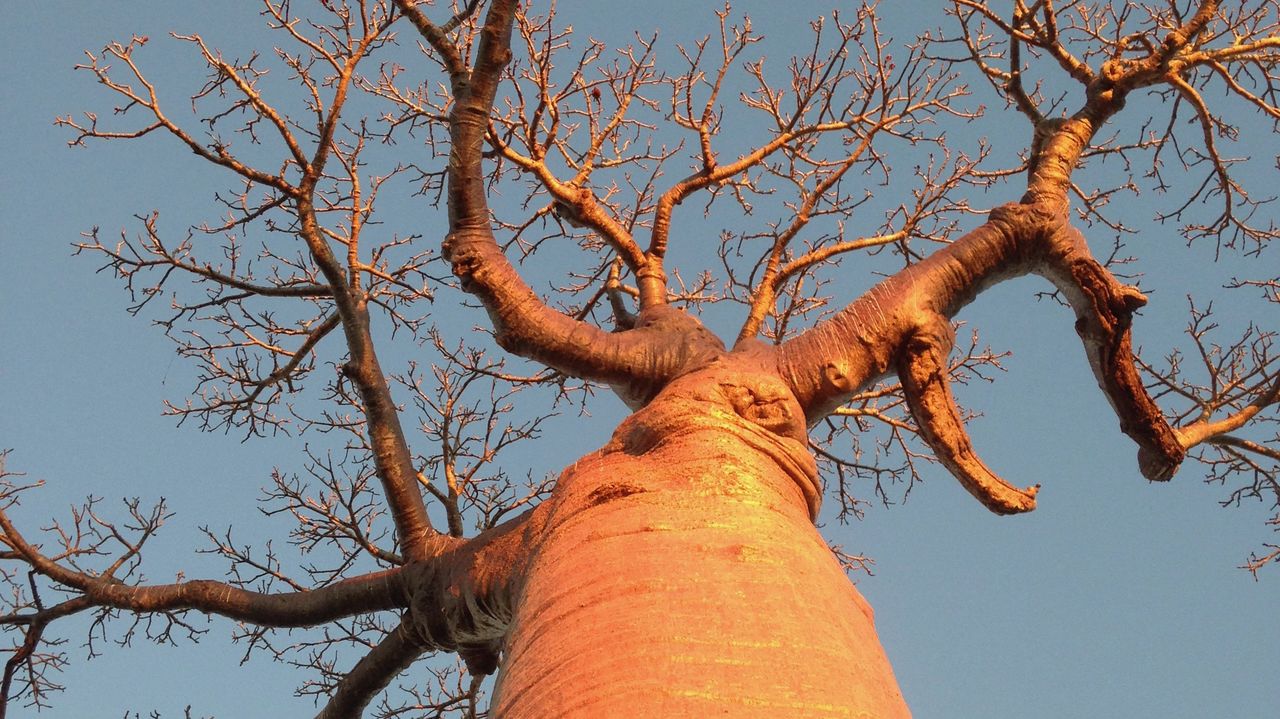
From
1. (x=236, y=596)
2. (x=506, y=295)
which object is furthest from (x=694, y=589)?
(x=236, y=596)

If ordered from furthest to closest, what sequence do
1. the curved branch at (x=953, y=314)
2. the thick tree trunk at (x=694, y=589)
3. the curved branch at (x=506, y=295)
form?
the curved branch at (x=506, y=295)
the curved branch at (x=953, y=314)
the thick tree trunk at (x=694, y=589)

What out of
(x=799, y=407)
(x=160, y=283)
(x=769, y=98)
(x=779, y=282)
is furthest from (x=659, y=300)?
(x=160, y=283)

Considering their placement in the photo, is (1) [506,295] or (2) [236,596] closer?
(1) [506,295]

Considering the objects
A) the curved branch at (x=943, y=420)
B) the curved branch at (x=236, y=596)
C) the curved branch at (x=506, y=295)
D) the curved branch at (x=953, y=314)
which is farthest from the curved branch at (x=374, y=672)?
the curved branch at (x=943, y=420)

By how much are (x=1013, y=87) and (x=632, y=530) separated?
307cm

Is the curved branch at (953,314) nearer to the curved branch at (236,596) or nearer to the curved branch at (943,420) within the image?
the curved branch at (943,420)

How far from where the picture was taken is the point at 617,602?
2334 mm

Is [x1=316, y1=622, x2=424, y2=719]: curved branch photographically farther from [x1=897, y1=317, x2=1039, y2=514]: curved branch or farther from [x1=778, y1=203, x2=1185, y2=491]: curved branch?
[x1=897, y1=317, x2=1039, y2=514]: curved branch

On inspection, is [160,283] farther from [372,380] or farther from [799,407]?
[799,407]

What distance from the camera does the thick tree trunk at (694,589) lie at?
6.76ft

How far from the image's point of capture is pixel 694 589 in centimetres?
231

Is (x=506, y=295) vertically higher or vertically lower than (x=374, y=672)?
higher

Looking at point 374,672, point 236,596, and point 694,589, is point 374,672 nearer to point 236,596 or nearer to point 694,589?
point 236,596

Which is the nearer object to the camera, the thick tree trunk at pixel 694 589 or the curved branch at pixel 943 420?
the thick tree trunk at pixel 694 589
